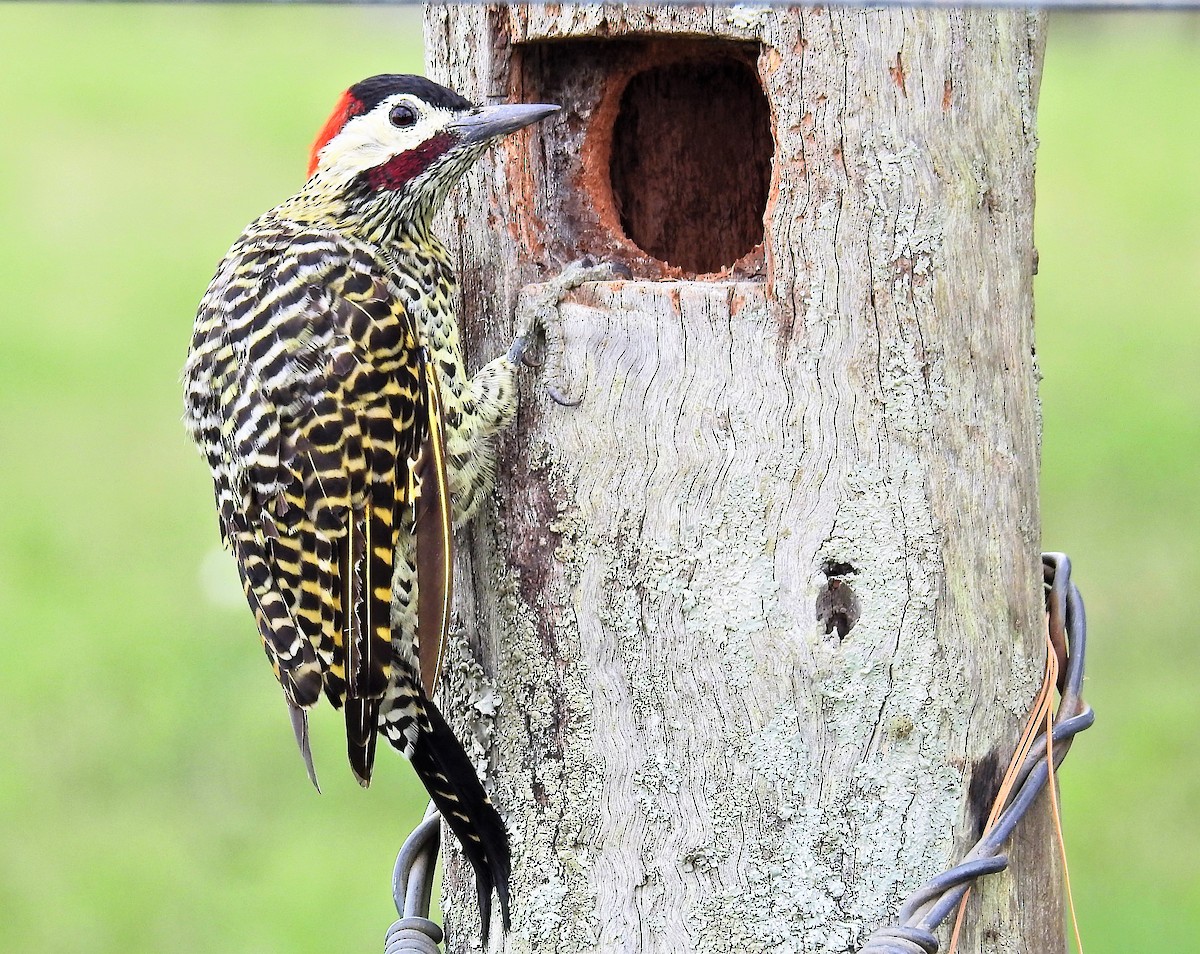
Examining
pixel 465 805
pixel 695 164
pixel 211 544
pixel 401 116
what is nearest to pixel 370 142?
pixel 401 116

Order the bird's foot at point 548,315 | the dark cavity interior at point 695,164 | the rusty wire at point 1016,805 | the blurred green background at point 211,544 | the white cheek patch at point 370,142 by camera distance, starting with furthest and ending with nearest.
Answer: the blurred green background at point 211,544 < the dark cavity interior at point 695,164 < the white cheek patch at point 370,142 < the bird's foot at point 548,315 < the rusty wire at point 1016,805

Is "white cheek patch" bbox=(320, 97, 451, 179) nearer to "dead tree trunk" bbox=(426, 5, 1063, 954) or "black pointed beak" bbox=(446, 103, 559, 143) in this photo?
"black pointed beak" bbox=(446, 103, 559, 143)

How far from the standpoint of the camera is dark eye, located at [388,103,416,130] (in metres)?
3.07

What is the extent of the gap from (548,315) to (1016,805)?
1.14 metres

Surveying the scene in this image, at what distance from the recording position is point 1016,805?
2.61m

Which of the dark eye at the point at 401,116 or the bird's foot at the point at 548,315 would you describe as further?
the dark eye at the point at 401,116

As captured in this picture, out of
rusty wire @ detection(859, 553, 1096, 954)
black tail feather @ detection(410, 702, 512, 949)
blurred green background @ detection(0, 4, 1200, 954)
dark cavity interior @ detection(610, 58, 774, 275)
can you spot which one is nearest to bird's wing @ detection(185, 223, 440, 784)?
black tail feather @ detection(410, 702, 512, 949)

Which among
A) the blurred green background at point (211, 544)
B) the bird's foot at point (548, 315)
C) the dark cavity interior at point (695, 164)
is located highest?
the dark cavity interior at point (695, 164)

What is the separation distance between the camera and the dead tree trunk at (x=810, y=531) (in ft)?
8.31

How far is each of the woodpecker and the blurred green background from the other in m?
2.55

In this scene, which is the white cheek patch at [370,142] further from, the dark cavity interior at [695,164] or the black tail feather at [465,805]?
the black tail feather at [465,805]

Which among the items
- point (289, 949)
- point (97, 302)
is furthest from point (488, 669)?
point (97, 302)

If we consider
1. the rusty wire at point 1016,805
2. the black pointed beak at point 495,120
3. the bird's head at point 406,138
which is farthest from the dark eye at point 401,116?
the rusty wire at point 1016,805

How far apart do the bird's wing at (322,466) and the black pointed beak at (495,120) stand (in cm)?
34
